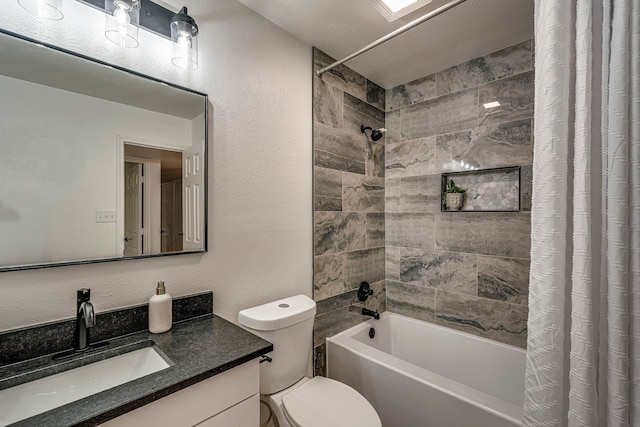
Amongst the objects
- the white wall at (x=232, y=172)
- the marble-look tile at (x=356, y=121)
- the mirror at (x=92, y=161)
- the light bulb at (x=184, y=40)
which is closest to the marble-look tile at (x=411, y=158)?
the marble-look tile at (x=356, y=121)

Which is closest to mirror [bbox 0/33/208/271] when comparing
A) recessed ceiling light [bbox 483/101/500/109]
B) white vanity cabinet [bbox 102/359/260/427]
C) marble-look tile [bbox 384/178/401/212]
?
white vanity cabinet [bbox 102/359/260/427]

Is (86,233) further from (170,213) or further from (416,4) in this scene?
(416,4)

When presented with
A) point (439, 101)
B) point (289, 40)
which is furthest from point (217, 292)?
point (439, 101)

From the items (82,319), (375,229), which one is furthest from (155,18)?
(375,229)

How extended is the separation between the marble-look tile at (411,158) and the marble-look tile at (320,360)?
1.51 m

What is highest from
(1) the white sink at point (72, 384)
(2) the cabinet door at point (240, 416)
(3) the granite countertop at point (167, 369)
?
(3) the granite countertop at point (167, 369)

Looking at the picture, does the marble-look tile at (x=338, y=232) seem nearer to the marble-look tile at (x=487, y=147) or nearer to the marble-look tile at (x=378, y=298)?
the marble-look tile at (x=378, y=298)

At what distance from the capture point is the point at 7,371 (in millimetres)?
Result: 885

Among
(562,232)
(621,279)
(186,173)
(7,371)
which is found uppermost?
(186,173)

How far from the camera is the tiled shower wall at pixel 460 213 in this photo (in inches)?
74.4

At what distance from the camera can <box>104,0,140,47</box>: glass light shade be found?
1.08m

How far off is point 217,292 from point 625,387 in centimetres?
148

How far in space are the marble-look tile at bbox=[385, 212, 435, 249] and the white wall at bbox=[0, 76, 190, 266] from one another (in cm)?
197

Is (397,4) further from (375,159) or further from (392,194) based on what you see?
(392,194)
